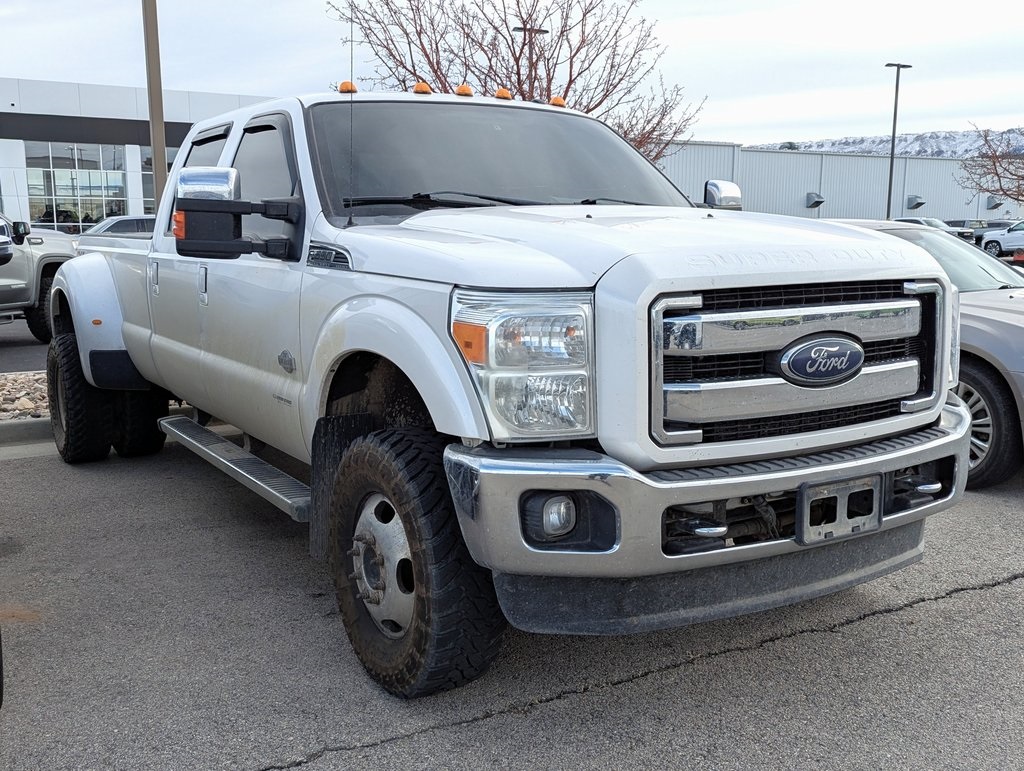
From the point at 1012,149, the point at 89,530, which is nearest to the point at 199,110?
the point at 1012,149

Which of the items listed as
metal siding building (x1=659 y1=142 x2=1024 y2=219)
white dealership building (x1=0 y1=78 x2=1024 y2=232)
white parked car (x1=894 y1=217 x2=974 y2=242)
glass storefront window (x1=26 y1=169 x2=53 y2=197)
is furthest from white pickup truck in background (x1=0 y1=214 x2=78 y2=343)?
metal siding building (x1=659 y1=142 x2=1024 y2=219)

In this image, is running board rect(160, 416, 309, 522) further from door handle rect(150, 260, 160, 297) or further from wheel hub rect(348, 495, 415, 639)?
door handle rect(150, 260, 160, 297)

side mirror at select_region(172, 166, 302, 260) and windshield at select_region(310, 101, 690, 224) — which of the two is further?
windshield at select_region(310, 101, 690, 224)

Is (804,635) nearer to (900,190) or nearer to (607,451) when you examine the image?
(607,451)

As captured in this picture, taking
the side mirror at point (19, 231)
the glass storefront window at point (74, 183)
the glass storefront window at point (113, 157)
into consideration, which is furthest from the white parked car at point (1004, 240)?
the side mirror at point (19, 231)

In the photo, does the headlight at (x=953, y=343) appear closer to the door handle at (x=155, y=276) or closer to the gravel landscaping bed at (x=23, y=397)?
the door handle at (x=155, y=276)

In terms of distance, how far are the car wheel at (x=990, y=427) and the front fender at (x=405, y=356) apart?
150 inches

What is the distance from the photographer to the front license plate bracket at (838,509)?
287 cm

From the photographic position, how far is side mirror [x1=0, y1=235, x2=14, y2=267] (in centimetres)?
1248

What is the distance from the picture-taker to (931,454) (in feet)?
10.5

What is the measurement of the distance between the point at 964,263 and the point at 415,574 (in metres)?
5.24

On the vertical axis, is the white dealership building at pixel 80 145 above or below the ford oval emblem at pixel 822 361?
above

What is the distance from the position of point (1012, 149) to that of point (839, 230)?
95.3 feet

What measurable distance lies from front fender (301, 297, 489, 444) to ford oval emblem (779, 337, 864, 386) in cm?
90
